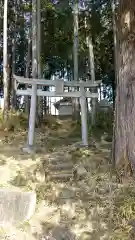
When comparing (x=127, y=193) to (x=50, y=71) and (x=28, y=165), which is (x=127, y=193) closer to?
(x=28, y=165)

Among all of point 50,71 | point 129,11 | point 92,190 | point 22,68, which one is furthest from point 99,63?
point 92,190

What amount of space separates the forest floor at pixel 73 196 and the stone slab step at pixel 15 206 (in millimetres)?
119

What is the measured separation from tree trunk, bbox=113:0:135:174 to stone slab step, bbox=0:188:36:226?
156 cm

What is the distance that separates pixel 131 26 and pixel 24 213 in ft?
11.3

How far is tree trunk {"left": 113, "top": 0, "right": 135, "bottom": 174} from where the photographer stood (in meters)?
5.33

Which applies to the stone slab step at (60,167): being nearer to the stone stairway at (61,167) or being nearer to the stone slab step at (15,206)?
the stone stairway at (61,167)

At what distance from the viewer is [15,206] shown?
4703 mm

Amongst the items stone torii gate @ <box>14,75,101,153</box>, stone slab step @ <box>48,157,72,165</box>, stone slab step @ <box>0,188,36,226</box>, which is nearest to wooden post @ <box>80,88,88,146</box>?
stone torii gate @ <box>14,75,101,153</box>

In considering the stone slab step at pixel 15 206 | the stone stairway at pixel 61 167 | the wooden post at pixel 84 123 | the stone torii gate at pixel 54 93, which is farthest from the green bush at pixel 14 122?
the stone slab step at pixel 15 206

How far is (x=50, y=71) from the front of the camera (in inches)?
677

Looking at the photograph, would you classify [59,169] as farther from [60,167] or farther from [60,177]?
[60,177]

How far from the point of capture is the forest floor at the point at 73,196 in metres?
4.34

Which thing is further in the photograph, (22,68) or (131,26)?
(22,68)

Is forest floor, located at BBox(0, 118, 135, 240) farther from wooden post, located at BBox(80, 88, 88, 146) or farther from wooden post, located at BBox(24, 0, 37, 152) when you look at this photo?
wooden post, located at BBox(24, 0, 37, 152)
